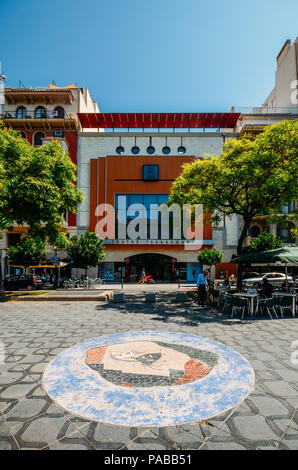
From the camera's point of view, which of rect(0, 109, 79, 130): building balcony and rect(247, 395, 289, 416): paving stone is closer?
rect(247, 395, 289, 416): paving stone

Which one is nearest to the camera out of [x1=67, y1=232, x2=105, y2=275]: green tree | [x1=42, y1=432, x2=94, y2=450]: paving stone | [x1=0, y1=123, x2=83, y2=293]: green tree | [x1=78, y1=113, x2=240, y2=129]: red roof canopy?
[x1=42, y1=432, x2=94, y2=450]: paving stone

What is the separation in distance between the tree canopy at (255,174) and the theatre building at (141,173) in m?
14.3

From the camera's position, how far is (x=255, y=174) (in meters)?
11.6

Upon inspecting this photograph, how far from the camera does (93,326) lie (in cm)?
778

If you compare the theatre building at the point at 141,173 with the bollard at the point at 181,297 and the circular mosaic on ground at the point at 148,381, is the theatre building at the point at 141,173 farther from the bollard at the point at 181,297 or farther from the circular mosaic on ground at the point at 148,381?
the circular mosaic on ground at the point at 148,381

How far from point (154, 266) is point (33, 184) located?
19116 mm

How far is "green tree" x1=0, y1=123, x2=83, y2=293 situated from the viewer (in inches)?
476

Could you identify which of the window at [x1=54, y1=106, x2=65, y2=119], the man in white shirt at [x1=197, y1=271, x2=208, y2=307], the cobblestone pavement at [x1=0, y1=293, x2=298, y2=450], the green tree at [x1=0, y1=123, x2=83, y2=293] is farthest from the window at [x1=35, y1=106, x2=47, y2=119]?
the man in white shirt at [x1=197, y1=271, x2=208, y2=307]

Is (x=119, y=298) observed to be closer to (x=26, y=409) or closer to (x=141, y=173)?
(x=26, y=409)

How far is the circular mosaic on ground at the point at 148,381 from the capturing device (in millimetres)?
3152

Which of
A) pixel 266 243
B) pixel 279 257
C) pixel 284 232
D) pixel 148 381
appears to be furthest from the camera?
pixel 284 232

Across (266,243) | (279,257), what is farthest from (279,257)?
(266,243)

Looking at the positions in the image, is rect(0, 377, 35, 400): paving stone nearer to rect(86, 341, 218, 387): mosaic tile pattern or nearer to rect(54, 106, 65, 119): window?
rect(86, 341, 218, 387): mosaic tile pattern

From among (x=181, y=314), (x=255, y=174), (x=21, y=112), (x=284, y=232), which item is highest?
(x=21, y=112)
